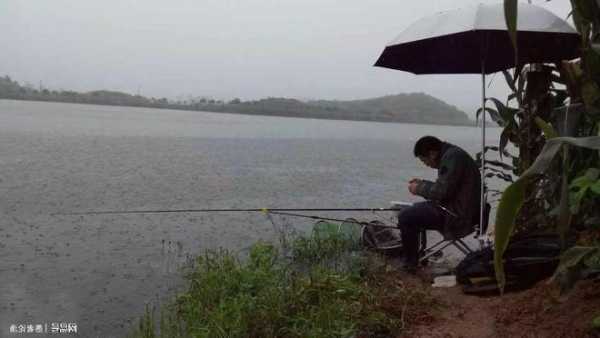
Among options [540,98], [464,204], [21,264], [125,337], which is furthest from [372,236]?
[21,264]

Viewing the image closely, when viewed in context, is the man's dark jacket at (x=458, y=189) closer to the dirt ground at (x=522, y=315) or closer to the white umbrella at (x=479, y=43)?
the white umbrella at (x=479, y=43)

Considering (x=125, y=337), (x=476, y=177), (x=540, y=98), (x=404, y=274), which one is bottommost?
(x=125, y=337)

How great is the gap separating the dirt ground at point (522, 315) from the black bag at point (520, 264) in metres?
0.08

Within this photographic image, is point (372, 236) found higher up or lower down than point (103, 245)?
higher up

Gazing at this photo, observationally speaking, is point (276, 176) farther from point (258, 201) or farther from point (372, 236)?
point (372, 236)

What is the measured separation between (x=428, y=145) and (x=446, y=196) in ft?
1.39

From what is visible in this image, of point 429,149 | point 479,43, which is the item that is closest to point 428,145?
point 429,149

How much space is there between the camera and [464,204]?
12.7ft

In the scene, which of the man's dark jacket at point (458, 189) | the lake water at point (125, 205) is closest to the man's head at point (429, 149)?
the man's dark jacket at point (458, 189)

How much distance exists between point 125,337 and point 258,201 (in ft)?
19.6

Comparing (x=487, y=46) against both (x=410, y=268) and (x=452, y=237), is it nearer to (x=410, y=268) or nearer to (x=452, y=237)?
(x=452, y=237)

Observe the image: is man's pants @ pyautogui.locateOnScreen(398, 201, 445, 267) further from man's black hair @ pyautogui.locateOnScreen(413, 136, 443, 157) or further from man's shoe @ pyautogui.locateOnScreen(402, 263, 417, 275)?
man's black hair @ pyautogui.locateOnScreen(413, 136, 443, 157)

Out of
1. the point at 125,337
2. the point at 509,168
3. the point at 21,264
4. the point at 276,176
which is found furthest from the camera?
the point at 276,176

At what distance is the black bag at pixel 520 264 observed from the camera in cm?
324
